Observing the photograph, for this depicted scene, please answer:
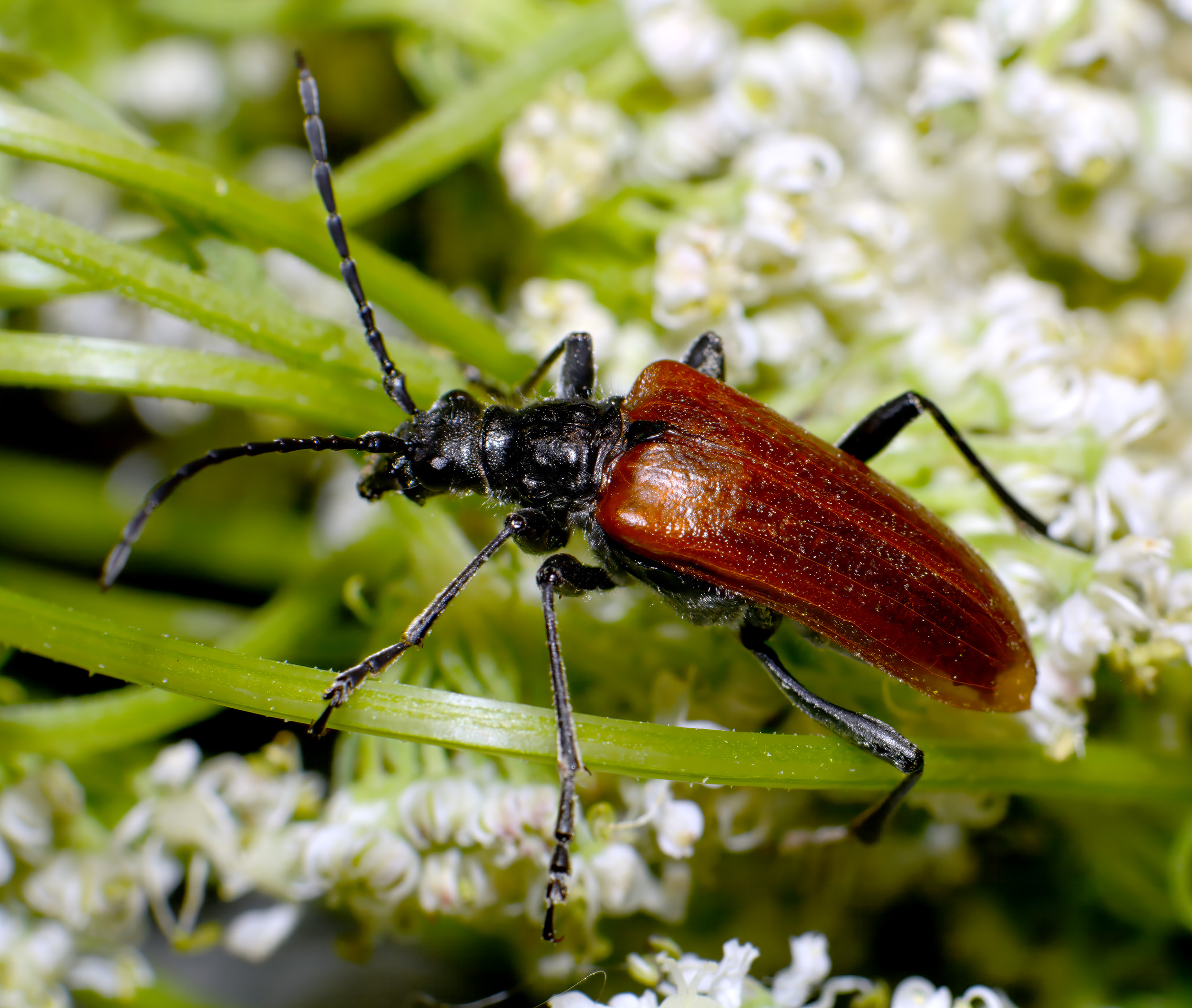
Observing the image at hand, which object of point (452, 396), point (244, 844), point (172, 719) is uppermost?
point (452, 396)

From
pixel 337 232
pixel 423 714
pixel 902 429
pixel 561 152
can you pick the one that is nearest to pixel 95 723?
pixel 423 714

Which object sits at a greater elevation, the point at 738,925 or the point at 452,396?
the point at 452,396

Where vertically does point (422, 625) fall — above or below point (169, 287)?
below

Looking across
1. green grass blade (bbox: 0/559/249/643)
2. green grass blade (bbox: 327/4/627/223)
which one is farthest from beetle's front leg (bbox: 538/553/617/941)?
green grass blade (bbox: 0/559/249/643)

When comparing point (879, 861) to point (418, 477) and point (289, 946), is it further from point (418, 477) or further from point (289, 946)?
point (289, 946)

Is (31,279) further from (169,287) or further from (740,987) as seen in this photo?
(740,987)

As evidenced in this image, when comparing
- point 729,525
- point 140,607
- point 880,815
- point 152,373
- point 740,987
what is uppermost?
point 140,607

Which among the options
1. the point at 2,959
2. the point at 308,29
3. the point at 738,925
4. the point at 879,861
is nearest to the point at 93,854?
the point at 2,959
